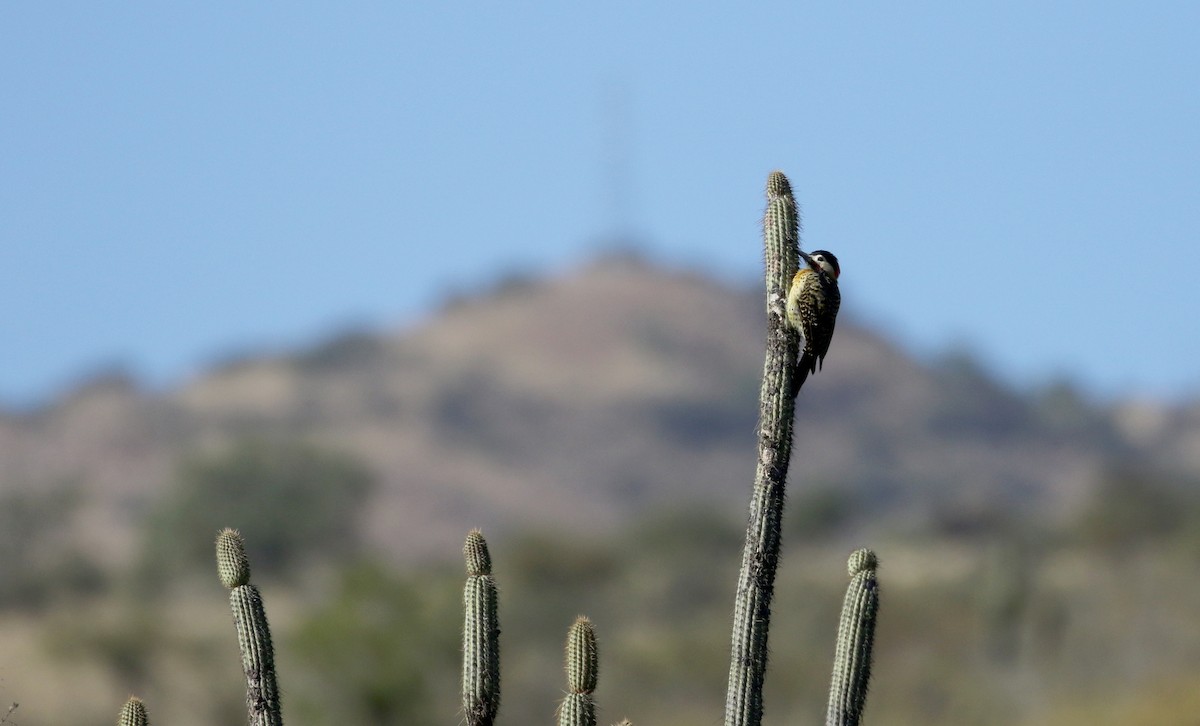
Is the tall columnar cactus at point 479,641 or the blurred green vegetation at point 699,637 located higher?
the blurred green vegetation at point 699,637

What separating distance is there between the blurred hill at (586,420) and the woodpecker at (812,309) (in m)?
69.8

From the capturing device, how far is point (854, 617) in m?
7.54

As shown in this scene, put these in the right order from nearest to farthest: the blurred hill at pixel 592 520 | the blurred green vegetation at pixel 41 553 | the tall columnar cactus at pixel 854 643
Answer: the tall columnar cactus at pixel 854 643
the blurred hill at pixel 592 520
the blurred green vegetation at pixel 41 553

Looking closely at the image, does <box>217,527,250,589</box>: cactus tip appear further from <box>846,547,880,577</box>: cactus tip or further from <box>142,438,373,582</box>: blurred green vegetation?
<box>142,438,373,582</box>: blurred green vegetation

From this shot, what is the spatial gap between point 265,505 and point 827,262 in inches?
2119

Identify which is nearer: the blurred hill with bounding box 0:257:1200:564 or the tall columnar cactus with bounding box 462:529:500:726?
the tall columnar cactus with bounding box 462:529:500:726

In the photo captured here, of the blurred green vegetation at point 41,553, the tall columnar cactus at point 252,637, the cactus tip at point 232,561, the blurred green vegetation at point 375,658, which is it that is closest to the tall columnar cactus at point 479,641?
the tall columnar cactus at point 252,637

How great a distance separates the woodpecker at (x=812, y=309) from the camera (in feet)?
23.6

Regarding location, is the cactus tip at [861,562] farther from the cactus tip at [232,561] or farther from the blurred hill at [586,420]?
the blurred hill at [586,420]

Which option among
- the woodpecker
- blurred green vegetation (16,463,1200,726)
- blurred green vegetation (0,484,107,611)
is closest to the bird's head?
the woodpecker

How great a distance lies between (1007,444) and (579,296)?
2464cm

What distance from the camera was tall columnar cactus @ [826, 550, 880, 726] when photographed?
7.54 metres

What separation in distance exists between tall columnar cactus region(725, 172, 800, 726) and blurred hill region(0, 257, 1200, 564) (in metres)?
70.1

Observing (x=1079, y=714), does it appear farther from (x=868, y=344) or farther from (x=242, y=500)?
(x=868, y=344)
